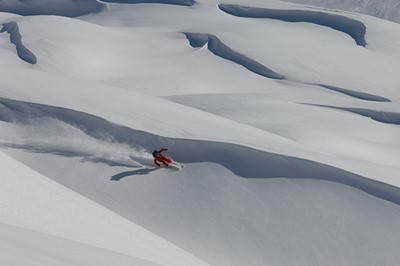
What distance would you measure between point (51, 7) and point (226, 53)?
11.1 meters

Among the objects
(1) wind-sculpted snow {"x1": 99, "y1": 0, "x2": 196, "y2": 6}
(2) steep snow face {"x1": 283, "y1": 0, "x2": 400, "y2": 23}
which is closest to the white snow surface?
(1) wind-sculpted snow {"x1": 99, "y1": 0, "x2": 196, "y2": 6}

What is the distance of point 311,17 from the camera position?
30516 millimetres

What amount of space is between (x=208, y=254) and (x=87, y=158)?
2874mm

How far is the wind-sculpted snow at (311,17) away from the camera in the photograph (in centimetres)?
2949

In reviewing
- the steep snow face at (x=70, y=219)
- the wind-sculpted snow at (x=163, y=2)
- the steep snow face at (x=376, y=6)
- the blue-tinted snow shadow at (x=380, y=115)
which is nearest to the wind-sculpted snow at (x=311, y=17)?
the wind-sculpted snow at (x=163, y=2)

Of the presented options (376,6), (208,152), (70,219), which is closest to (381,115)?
(208,152)

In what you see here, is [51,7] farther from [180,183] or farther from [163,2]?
[180,183]

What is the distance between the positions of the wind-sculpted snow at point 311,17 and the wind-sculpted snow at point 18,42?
9944 mm

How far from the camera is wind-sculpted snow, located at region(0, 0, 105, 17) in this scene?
32.7 metres

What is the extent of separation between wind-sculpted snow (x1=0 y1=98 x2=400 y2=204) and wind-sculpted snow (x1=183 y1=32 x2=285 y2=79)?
41.7 feet

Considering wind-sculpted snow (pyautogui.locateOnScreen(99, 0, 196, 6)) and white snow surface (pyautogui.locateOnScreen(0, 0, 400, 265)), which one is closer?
white snow surface (pyautogui.locateOnScreen(0, 0, 400, 265))

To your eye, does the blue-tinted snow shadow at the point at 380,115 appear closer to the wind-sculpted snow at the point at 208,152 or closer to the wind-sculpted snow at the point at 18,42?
the wind-sculpted snow at the point at 208,152

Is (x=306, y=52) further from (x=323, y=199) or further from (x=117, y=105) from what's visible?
(x=323, y=199)

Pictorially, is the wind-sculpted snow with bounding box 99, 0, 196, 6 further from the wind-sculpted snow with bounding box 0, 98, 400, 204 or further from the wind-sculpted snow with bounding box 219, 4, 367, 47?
the wind-sculpted snow with bounding box 0, 98, 400, 204
